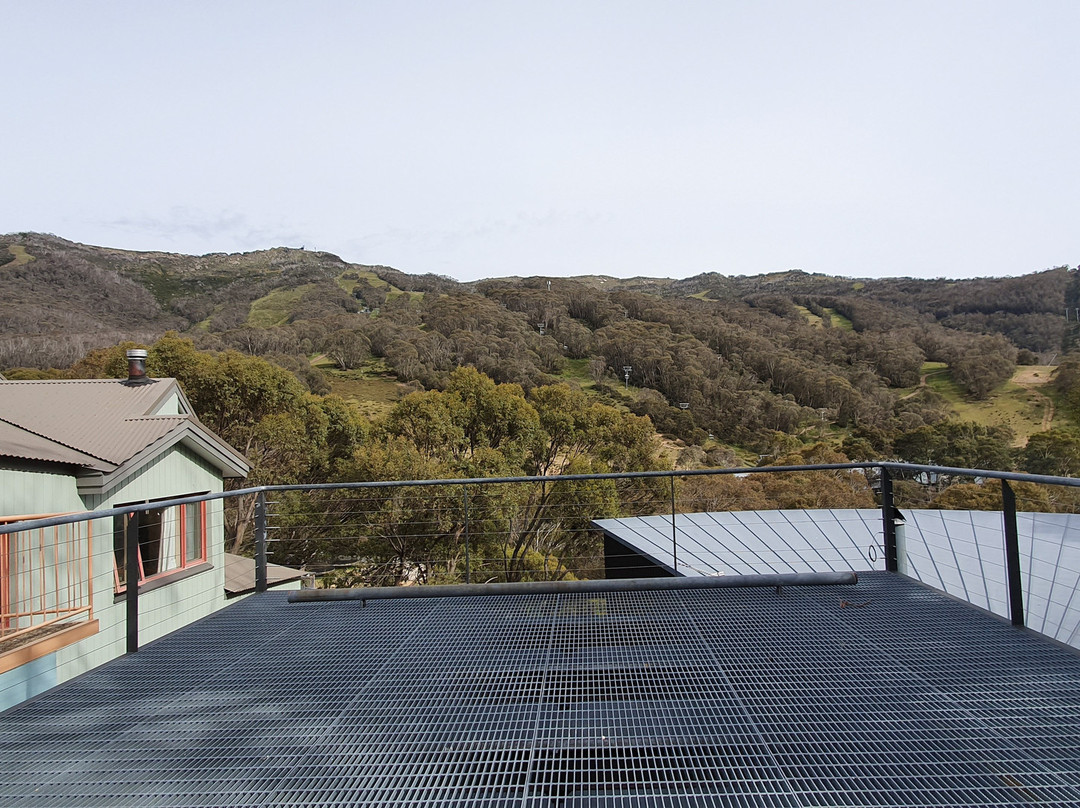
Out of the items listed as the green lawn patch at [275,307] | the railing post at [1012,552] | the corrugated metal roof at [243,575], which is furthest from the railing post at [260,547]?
the green lawn patch at [275,307]

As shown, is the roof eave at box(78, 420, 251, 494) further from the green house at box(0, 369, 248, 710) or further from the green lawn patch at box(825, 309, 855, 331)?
the green lawn patch at box(825, 309, 855, 331)

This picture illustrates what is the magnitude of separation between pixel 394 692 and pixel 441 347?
31651mm

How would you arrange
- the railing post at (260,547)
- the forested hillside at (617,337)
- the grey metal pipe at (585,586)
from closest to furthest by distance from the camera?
the grey metal pipe at (585,586) → the railing post at (260,547) → the forested hillside at (617,337)

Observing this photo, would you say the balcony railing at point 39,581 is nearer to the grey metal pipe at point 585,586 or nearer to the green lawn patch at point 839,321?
the grey metal pipe at point 585,586

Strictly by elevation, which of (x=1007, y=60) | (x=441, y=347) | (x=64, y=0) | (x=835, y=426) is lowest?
(x=835, y=426)

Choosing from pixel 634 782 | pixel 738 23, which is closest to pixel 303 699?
pixel 634 782

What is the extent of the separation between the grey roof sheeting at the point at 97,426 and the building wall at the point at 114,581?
30 cm

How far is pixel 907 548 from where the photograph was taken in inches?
210

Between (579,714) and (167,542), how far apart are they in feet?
22.6

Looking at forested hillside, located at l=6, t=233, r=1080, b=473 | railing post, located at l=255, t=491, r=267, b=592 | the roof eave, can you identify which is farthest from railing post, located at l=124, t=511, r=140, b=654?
forested hillside, located at l=6, t=233, r=1080, b=473

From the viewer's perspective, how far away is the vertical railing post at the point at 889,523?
3.16 metres

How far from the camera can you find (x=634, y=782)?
133 cm

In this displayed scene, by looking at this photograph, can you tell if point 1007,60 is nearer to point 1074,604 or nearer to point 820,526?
point 820,526

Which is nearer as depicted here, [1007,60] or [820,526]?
[820,526]
